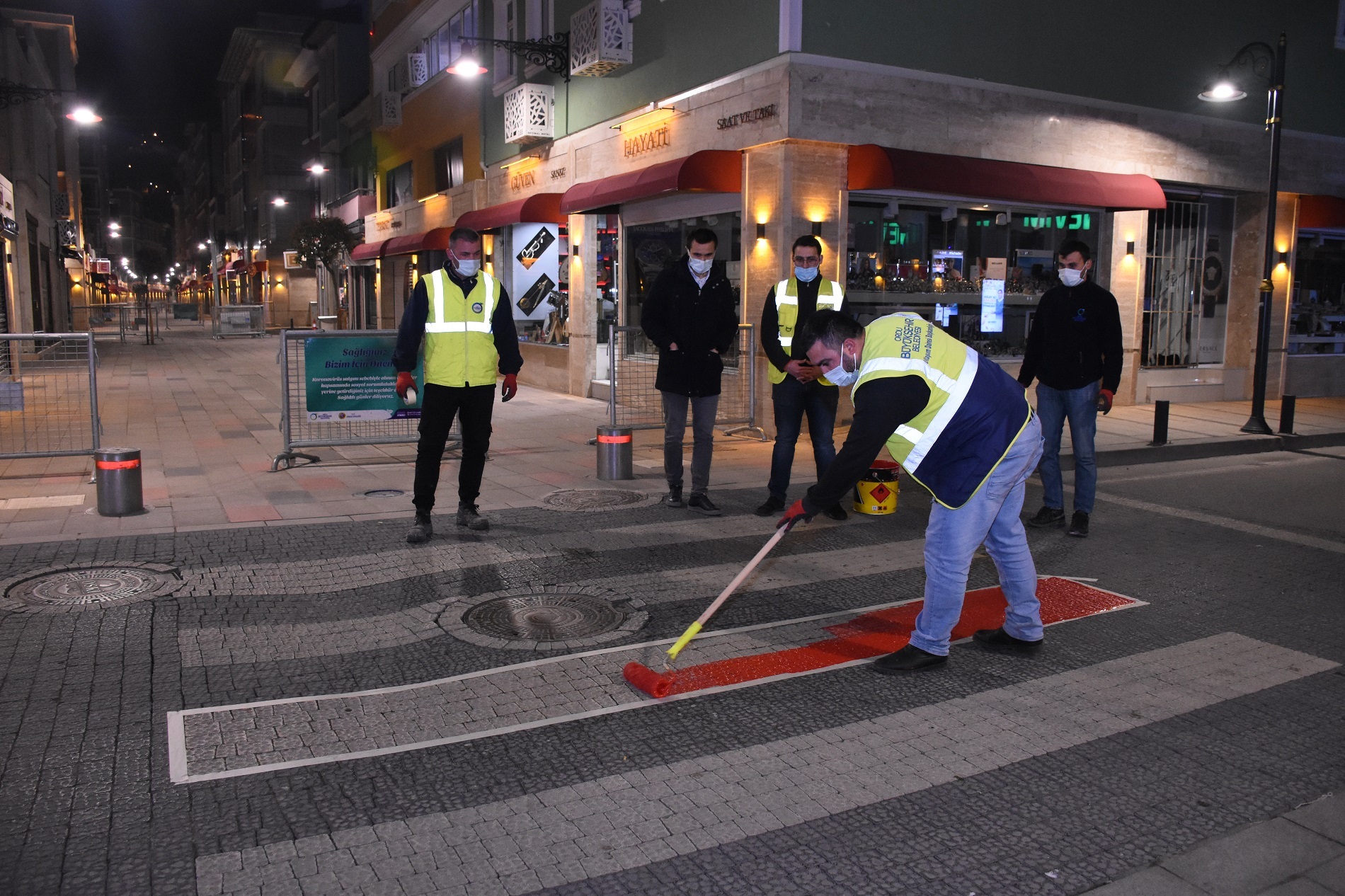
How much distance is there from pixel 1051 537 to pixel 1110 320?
5.44 feet

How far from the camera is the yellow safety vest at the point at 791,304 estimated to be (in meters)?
8.12

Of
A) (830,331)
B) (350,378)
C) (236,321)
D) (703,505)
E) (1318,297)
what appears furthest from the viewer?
(236,321)

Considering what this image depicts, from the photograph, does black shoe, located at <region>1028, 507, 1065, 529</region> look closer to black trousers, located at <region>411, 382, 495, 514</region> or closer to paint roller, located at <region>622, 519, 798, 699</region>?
paint roller, located at <region>622, 519, 798, 699</region>

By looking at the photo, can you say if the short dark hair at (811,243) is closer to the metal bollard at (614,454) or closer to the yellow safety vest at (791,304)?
the yellow safety vest at (791,304)

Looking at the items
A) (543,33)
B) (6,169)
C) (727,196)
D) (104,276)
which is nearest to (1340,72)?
(727,196)

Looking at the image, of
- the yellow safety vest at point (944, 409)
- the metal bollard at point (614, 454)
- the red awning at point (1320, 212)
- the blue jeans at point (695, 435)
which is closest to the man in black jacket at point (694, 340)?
the blue jeans at point (695, 435)

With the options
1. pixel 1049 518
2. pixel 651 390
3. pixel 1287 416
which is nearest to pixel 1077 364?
pixel 1049 518

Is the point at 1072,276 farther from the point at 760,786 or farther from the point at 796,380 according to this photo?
the point at 760,786

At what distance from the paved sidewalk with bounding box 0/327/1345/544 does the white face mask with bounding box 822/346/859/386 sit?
435 cm

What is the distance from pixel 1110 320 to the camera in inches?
302

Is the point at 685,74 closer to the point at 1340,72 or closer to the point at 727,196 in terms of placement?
the point at 727,196

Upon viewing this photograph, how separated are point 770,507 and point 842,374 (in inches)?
143

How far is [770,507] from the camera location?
8.20m

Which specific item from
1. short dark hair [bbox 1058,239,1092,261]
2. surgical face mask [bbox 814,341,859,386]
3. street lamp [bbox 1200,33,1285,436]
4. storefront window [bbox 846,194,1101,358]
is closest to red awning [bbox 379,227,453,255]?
storefront window [bbox 846,194,1101,358]
